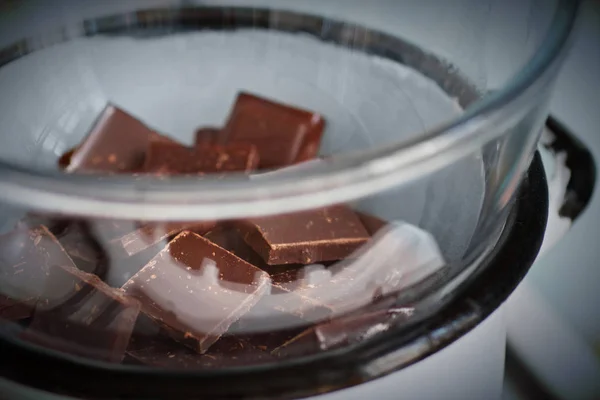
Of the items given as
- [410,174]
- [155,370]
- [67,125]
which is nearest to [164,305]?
[155,370]

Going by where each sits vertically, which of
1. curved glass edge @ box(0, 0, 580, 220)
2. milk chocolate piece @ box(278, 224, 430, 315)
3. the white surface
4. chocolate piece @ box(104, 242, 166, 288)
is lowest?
the white surface

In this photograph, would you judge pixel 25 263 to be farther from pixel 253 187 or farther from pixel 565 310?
pixel 565 310

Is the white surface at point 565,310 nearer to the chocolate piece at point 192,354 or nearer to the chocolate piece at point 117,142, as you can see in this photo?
the chocolate piece at point 192,354

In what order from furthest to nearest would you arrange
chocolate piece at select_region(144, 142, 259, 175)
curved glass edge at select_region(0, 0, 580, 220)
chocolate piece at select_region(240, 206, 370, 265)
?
chocolate piece at select_region(144, 142, 259, 175)
chocolate piece at select_region(240, 206, 370, 265)
curved glass edge at select_region(0, 0, 580, 220)

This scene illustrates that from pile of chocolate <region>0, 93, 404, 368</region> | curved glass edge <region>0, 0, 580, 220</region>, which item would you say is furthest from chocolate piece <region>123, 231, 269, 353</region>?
curved glass edge <region>0, 0, 580, 220</region>

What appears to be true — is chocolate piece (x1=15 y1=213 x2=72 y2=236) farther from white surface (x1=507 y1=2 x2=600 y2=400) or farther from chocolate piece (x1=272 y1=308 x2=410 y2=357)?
white surface (x1=507 y1=2 x2=600 y2=400)

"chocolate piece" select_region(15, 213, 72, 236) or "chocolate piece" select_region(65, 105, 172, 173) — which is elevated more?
"chocolate piece" select_region(15, 213, 72, 236)

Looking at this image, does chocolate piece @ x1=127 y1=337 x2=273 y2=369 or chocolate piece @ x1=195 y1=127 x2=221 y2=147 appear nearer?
chocolate piece @ x1=127 y1=337 x2=273 y2=369

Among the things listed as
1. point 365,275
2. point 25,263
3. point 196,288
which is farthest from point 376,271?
point 25,263
